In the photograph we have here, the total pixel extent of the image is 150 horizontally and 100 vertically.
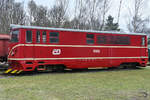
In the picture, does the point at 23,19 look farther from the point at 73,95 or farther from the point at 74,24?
the point at 73,95

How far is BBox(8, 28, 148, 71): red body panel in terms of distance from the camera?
32.8 ft

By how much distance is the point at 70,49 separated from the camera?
36.8 feet

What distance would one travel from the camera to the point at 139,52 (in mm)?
13422

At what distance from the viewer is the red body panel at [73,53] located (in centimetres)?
999

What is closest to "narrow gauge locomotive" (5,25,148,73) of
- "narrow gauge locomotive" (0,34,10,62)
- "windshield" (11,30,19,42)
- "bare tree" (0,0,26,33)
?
"windshield" (11,30,19,42)

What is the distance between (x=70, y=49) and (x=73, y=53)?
345 mm

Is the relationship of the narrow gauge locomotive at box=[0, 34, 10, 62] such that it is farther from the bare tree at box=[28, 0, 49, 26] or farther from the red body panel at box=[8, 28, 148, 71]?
the bare tree at box=[28, 0, 49, 26]

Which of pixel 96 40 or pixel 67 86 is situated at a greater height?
pixel 96 40

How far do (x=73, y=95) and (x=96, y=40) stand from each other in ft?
21.1

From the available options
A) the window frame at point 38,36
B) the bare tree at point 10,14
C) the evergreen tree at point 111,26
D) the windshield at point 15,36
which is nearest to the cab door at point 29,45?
the window frame at point 38,36

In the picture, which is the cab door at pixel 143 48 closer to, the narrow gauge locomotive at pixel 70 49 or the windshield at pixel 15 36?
the narrow gauge locomotive at pixel 70 49

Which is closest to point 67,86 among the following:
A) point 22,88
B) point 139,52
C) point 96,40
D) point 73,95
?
point 73,95

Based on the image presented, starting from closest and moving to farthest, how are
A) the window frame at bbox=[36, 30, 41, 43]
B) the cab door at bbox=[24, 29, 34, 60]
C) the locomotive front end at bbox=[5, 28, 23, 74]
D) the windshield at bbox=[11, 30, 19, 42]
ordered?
the locomotive front end at bbox=[5, 28, 23, 74] → the cab door at bbox=[24, 29, 34, 60] → the windshield at bbox=[11, 30, 19, 42] → the window frame at bbox=[36, 30, 41, 43]

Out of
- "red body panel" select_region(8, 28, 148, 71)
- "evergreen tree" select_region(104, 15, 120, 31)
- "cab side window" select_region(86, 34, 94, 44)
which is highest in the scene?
"evergreen tree" select_region(104, 15, 120, 31)
